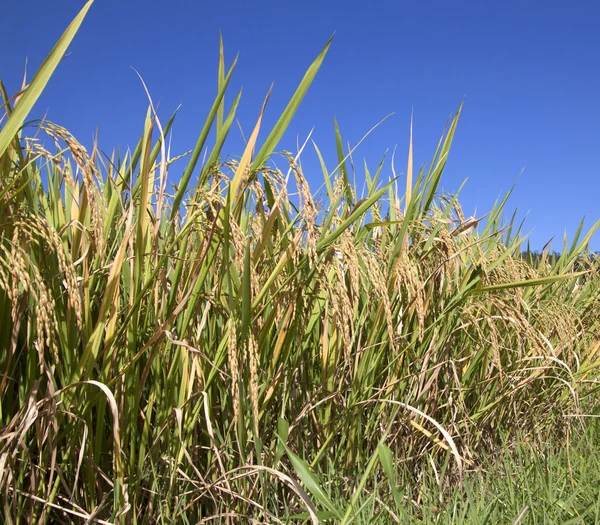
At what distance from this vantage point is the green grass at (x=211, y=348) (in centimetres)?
126

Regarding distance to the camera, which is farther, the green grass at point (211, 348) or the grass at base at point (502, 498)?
the grass at base at point (502, 498)

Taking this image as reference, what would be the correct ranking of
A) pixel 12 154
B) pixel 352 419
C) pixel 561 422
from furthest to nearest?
pixel 561 422
pixel 352 419
pixel 12 154

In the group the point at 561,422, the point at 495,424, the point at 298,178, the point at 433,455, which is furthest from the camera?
the point at 561,422

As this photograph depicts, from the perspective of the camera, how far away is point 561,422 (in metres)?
2.72

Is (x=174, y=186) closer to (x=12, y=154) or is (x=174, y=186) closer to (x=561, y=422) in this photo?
(x=12, y=154)

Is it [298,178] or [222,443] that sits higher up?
[298,178]

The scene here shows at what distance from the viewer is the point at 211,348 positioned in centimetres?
157

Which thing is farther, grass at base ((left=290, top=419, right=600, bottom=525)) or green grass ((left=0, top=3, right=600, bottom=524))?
grass at base ((left=290, top=419, right=600, bottom=525))

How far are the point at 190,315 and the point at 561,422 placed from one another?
2.11 meters

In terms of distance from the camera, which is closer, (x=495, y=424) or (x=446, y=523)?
(x=446, y=523)

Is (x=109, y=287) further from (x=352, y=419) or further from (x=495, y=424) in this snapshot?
(x=495, y=424)

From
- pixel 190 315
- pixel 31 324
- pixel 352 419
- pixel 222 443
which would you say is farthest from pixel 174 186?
pixel 352 419

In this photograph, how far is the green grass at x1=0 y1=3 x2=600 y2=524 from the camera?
1259mm

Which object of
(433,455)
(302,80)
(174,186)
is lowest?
(433,455)
